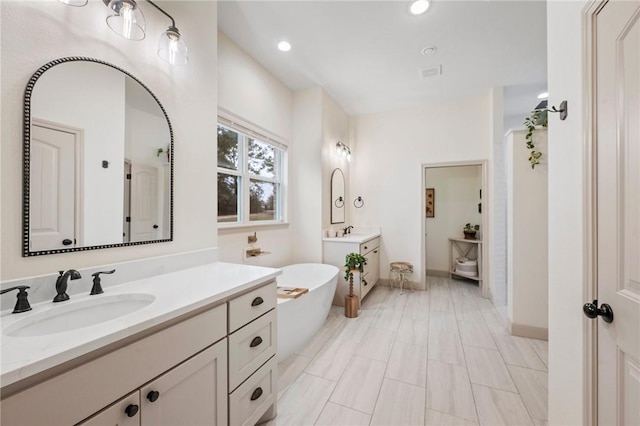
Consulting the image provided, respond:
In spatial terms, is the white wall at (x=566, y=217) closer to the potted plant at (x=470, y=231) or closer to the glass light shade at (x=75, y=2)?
the glass light shade at (x=75, y=2)

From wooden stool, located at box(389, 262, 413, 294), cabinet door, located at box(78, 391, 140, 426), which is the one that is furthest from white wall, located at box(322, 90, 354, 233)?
cabinet door, located at box(78, 391, 140, 426)

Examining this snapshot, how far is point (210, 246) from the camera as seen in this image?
1.82 meters

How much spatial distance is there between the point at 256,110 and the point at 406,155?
251 centimetres

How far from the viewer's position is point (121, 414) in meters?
0.77

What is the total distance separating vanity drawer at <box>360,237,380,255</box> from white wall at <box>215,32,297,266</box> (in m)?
1.00

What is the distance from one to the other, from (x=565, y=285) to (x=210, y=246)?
2088 mm

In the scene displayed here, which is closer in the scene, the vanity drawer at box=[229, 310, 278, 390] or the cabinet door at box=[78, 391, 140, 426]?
the cabinet door at box=[78, 391, 140, 426]

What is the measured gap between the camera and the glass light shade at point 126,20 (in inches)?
46.6

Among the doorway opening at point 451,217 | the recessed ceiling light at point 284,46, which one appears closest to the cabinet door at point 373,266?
the doorway opening at point 451,217

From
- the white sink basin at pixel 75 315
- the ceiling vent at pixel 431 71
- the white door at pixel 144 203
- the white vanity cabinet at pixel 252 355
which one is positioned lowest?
the white vanity cabinet at pixel 252 355

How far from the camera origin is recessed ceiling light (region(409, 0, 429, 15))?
198 cm

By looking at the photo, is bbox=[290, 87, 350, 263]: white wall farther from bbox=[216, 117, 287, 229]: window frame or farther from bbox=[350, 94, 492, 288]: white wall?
bbox=[350, 94, 492, 288]: white wall

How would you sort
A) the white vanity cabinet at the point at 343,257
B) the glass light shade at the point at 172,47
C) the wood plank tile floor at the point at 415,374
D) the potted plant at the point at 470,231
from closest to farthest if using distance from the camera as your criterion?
the glass light shade at the point at 172,47
the wood plank tile floor at the point at 415,374
the white vanity cabinet at the point at 343,257
the potted plant at the point at 470,231

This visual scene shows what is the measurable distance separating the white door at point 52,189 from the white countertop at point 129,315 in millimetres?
286
